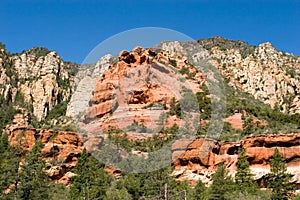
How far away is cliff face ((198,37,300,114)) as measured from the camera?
98.4 m

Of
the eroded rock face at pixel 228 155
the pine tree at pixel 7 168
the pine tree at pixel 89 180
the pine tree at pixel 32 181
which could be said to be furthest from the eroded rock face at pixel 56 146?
the eroded rock face at pixel 228 155

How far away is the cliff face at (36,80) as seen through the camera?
327ft

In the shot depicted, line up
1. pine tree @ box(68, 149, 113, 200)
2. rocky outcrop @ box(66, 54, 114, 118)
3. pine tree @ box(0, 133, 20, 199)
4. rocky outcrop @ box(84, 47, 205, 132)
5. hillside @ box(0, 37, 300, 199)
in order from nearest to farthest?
pine tree @ box(68, 149, 113, 200)
pine tree @ box(0, 133, 20, 199)
hillside @ box(0, 37, 300, 199)
rocky outcrop @ box(84, 47, 205, 132)
rocky outcrop @ box(66, 54, 114, 118)

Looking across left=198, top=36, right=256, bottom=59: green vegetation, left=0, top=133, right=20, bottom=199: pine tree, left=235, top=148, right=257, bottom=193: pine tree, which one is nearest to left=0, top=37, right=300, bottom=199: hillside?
left=0, top=133, right=20, bottom=199: pine tree

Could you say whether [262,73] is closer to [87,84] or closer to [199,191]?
[87,84]

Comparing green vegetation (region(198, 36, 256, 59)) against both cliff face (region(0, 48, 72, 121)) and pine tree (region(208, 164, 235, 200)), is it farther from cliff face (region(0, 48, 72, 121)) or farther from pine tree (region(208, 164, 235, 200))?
pine tree (region(208, 164, 235, 200))

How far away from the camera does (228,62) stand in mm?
106000

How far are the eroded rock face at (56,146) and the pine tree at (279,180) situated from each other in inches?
875

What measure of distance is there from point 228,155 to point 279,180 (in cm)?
964

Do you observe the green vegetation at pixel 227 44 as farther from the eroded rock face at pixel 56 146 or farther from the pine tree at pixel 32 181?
the pine tree at pixel 32 181

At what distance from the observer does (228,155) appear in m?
49.7

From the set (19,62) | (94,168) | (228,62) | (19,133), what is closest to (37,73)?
(19,62)

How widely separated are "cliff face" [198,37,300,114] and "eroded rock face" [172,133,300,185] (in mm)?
41763

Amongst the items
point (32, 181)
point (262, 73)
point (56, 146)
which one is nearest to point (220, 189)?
point (32, 181)
